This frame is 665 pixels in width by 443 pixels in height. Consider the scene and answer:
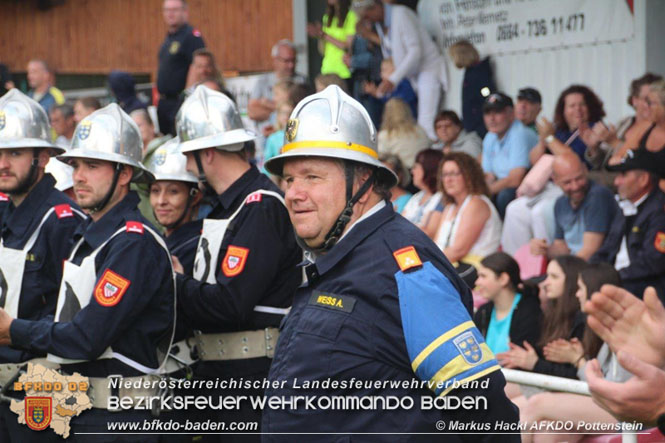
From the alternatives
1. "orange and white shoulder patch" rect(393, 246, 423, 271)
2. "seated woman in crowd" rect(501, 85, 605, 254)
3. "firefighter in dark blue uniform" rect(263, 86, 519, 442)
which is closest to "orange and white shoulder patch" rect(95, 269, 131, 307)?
"firefighter in dark blue uniform" rect(263, 86, 519, 442)

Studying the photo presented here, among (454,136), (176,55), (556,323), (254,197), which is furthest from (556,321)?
(176,55)

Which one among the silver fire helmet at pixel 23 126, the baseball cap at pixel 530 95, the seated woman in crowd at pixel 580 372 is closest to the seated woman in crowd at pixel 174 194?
the silver fire helmet at pixel 23 126

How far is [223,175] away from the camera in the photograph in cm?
561

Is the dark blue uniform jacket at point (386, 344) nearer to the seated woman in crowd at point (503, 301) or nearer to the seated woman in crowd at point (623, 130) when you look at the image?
the seated woman in crowd at point (503, 301)

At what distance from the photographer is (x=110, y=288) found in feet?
15.7

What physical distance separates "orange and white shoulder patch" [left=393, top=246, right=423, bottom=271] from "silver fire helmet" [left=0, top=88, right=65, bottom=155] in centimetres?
319

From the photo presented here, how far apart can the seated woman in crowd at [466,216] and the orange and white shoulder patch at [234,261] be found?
12.9 ft

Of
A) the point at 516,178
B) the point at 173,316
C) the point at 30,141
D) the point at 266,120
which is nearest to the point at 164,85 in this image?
the point at 266,120

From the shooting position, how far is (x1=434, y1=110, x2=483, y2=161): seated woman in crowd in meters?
10.7

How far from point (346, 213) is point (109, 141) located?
212 centimetres

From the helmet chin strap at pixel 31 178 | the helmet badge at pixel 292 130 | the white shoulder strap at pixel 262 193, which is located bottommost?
the white shoulder strap at pixel 262 193

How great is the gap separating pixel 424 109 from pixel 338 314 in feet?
28.8

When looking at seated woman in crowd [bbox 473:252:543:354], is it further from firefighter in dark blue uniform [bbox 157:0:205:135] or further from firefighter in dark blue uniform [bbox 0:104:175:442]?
firefighter in dark blue uniform [bbox 157:0:205:135]

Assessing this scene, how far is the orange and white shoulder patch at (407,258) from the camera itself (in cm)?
347
